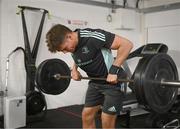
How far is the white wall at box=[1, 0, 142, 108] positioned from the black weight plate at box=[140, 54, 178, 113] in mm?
2767

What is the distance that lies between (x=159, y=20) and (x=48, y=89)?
3.59m

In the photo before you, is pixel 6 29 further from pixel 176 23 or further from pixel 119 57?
pixel 176 23

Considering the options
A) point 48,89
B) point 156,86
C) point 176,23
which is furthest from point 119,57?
point 176,23

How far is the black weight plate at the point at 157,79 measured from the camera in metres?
2.17

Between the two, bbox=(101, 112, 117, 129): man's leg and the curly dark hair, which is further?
bbox=(101, 112, 117, 129): man's leg

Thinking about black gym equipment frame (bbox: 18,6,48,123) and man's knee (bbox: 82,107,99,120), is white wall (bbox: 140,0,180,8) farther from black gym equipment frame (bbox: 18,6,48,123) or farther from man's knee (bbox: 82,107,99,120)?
man's knee (bbox: 82,107,99,120)

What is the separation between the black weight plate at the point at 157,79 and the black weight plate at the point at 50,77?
4.82 feet

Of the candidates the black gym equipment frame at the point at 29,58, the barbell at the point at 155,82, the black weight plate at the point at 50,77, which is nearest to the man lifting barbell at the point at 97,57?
the barbell at the point at 155,82

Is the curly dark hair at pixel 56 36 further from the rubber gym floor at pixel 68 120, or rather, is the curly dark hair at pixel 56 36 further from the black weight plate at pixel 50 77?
the rubber gym floor at pixel 68 120

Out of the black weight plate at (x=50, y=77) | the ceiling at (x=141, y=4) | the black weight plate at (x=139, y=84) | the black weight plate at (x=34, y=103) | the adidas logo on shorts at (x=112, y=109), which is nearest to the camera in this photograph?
the black weight plate at (x=139, y=84)

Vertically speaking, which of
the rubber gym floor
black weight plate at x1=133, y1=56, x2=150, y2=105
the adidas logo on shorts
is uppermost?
black weight plate at x1=133, y1=56, x2=150, y2=105

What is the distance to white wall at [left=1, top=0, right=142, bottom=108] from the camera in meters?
4.34

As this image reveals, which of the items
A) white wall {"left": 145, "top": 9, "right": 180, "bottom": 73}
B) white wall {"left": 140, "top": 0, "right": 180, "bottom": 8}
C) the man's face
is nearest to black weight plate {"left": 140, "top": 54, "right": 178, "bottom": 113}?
the man's face

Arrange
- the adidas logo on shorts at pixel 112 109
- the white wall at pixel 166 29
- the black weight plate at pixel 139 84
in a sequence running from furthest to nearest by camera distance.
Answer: the white wall at pixel 166 29 < the adidas logo on shorts at pixel 112 109 < the black weight plate at pixel 139 84
